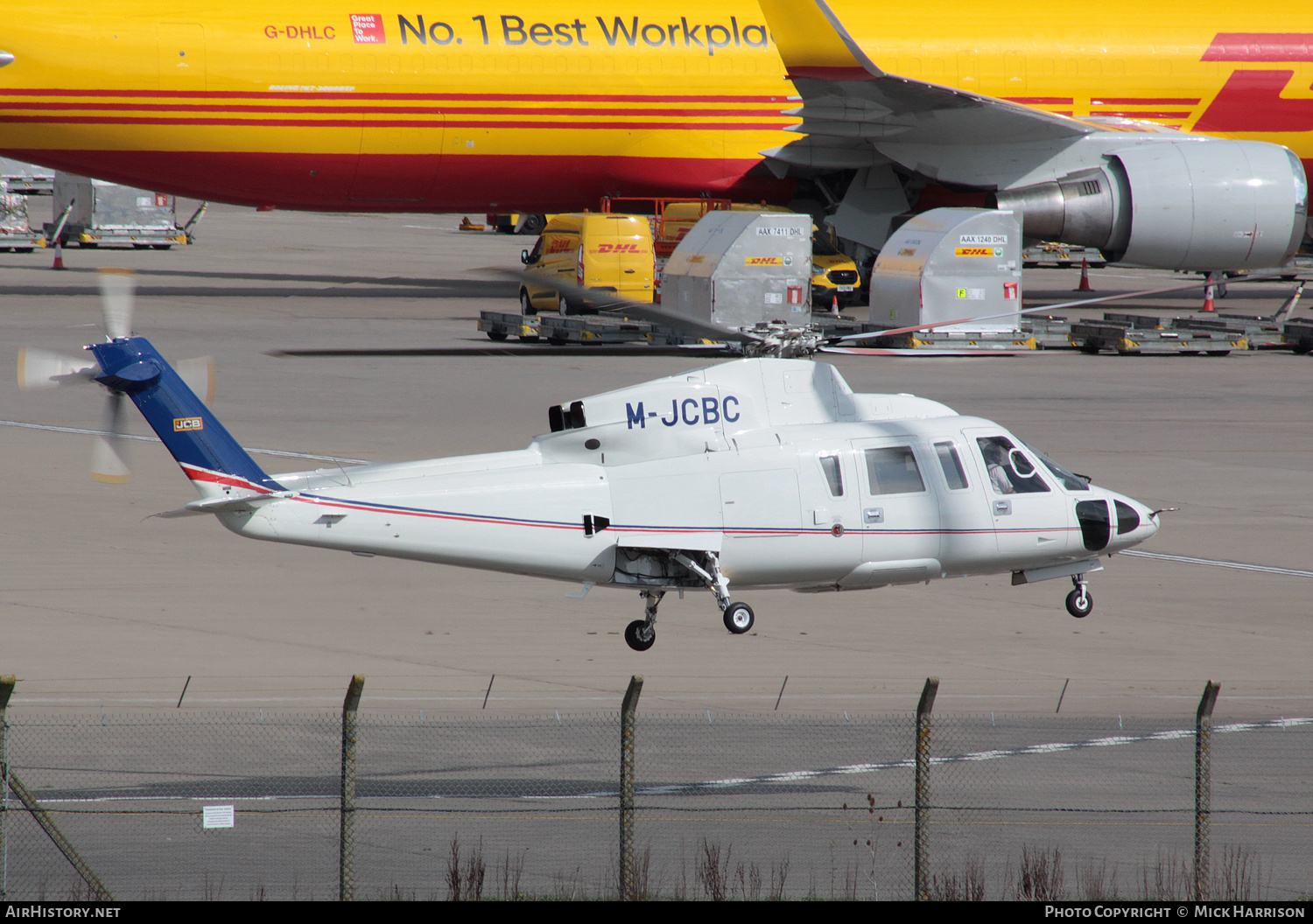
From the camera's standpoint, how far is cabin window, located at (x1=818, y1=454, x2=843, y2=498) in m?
15.8

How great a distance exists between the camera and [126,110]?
4556cm

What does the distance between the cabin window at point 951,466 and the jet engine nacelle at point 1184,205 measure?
31.4 meters

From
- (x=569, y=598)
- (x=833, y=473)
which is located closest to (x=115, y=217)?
(x=569, y=598)

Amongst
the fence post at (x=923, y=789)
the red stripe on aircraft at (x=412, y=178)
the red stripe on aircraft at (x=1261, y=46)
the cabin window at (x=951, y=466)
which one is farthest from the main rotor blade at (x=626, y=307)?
the red stripe on aircraft at (x=1261, y=46)

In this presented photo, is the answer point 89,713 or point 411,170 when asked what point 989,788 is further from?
point 411,170

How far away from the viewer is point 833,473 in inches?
623

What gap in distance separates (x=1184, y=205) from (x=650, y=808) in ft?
121

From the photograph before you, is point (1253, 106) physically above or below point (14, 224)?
below

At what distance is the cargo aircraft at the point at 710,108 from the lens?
45.1 meters

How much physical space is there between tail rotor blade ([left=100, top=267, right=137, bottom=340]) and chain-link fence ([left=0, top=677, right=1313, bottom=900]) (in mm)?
3324

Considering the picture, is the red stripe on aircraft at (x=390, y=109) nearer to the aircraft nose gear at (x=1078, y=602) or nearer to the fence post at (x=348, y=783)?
the aircraft nose gear at (x=1078, y=602)

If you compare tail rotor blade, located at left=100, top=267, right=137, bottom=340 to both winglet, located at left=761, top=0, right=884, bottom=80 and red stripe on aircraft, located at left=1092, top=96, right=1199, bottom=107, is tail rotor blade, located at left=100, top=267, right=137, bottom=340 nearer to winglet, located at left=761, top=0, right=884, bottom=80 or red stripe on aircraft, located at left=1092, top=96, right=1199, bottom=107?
winglet, located at left=761, top=0, right=884, bottom=80

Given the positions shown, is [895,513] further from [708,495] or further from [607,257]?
[607,257]

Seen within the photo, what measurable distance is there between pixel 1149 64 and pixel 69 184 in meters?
48.4
